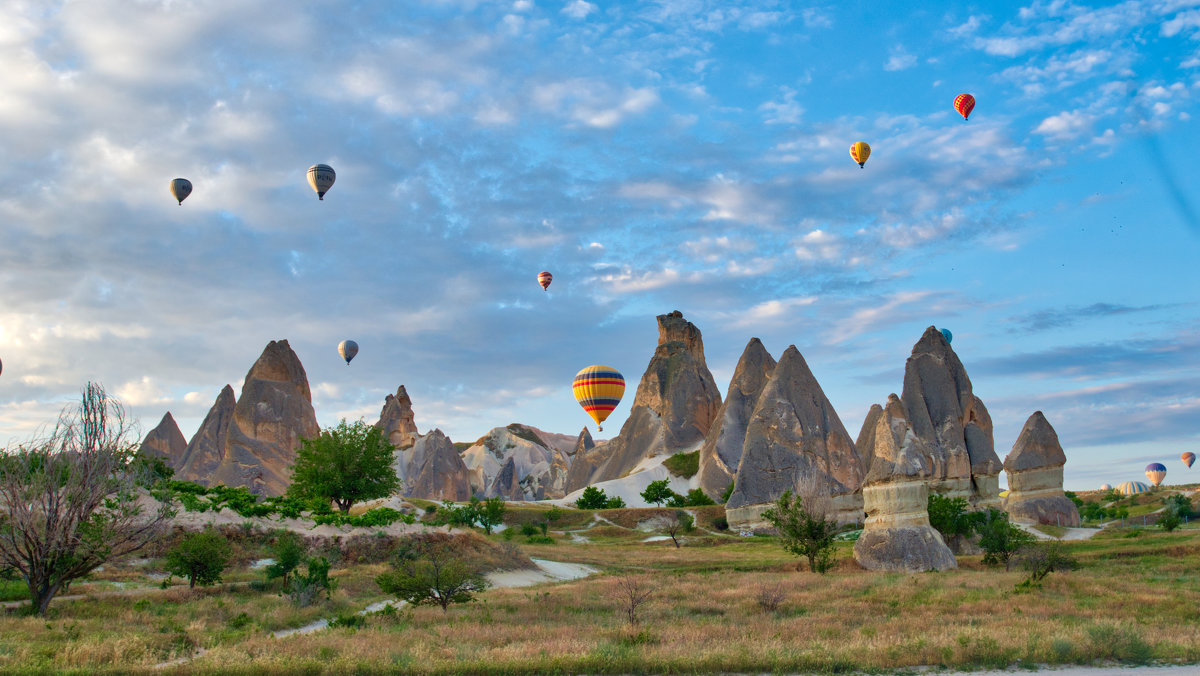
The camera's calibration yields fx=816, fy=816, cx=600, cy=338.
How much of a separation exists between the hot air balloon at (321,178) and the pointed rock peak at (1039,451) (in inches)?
1823

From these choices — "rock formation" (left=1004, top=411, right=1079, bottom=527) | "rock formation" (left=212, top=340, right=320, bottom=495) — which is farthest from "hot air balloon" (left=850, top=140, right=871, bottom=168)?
"rock formation" (left=212, top=340, right=320, bottom=495)

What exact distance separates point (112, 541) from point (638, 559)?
23496 millimetres

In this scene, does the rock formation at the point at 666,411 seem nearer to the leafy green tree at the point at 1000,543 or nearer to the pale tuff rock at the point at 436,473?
the pale tuff rock at the point at 436,473

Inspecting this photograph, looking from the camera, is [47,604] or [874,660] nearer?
[874,660]

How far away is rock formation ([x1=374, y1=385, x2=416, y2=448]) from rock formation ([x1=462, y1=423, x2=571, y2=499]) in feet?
45.2

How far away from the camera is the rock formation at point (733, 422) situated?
8281 cm

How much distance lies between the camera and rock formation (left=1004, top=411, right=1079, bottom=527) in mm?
49781

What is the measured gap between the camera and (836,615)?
55.1ft

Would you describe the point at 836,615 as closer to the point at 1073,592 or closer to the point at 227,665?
the point at 1073,592

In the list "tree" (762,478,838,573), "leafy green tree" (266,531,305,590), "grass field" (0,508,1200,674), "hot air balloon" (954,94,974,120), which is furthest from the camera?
"hot air balloon" (954,94,974,120)

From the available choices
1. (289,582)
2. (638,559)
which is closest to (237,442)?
(638,559)

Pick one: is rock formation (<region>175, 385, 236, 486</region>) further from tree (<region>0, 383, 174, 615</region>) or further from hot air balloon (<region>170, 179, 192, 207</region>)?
tree (<region>0, 383, 174, 615</region>)

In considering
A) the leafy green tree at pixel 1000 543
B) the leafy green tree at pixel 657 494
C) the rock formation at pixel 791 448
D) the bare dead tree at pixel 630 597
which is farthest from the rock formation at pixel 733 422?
the bare dead tree at pixel 630 597

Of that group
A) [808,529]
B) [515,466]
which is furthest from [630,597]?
[515,466]
